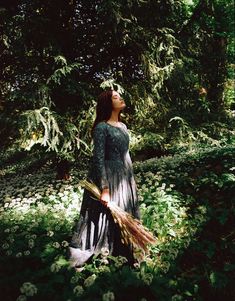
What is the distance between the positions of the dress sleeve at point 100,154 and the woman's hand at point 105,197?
0.19 ft

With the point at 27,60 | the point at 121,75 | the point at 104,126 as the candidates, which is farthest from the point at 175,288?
the point at 27,60

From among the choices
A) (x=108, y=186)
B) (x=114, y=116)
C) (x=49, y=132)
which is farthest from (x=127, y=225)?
(x=49, y=132)

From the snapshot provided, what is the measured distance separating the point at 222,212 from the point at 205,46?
576 cm

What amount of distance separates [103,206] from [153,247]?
1.23 m

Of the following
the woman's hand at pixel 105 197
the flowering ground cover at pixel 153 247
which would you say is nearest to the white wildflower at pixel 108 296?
the flowering ground cover at pixel 153 247

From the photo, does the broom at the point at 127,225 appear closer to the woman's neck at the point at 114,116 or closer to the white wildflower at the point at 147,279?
the white wildflower at the point at 147,279

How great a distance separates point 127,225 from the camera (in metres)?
4.11

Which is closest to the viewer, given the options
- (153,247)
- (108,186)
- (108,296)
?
(108,296)

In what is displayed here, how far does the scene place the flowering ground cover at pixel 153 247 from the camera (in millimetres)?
3555

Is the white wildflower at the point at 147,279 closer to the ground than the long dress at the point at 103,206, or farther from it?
closer to the ground

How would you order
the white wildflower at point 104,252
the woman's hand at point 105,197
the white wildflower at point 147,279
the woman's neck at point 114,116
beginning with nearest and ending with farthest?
the white wildflower at point 147,279 < the woman's hand at point 105,197 < the white wildflower at point 104,252 < the woman's neck at point 114,116

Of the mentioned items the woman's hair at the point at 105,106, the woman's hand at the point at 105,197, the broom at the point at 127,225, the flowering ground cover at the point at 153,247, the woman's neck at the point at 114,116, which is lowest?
the flowering ground cover at the point at 153,247

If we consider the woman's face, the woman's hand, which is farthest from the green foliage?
the woman's hand

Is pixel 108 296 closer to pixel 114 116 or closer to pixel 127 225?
pixel 127 225
